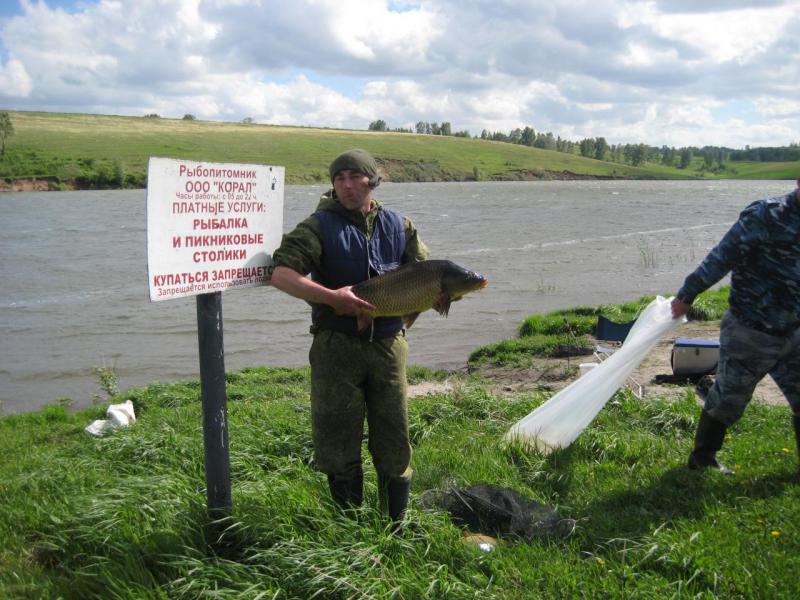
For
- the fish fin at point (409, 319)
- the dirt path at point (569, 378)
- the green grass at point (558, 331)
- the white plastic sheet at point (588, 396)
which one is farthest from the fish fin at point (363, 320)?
the green grass at point (558, 331)

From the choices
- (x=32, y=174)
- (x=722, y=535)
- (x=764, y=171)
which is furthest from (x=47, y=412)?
(x=764, y=171)

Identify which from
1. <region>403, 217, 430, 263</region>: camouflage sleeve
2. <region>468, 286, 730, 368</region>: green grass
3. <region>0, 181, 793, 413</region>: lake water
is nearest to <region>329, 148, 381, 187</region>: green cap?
<region>403, 217, 430, 263</region>: camouflage sleeve

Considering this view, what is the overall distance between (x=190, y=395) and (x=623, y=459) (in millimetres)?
6652

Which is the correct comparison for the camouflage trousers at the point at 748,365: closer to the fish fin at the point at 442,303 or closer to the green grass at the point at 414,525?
the green grass at the point at 414,525

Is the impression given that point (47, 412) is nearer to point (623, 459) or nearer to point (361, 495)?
point (361, 495)

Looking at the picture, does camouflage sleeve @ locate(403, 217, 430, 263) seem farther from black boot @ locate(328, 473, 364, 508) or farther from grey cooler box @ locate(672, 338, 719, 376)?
grey cooler box @ locate(672, 338, 719, 376)

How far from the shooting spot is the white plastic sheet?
564cm

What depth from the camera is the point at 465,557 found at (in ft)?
12.9

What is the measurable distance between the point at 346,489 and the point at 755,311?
3.09 metres

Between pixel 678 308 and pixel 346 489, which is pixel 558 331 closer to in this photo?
pixel 678 308

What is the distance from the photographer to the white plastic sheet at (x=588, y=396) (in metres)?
5.64

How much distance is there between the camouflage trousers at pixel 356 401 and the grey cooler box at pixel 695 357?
193 inches

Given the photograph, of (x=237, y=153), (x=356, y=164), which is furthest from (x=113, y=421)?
(x=237, y=153)

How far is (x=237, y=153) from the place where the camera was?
10594 cm
